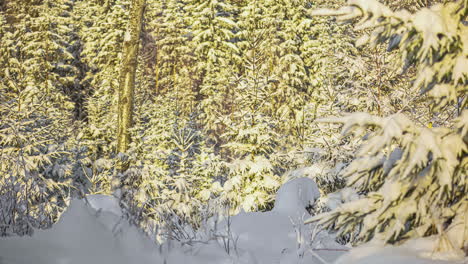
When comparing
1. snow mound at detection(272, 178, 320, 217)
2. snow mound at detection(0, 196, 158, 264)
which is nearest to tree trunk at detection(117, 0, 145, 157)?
snow mound at detection(272, 178, 320, 217)

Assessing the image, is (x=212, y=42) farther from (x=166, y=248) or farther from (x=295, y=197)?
(x=166, y=248)

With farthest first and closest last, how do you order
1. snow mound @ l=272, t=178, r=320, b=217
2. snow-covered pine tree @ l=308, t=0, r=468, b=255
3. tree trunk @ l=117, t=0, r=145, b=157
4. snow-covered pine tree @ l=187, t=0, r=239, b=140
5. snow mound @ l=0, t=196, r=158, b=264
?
snow-covered pine tree @ l=187, t=0, r=239, b=140
tree trunk @ l=117, t=0, r=145, b=157
snow mound @ l=272, t=178, r=320, b=217
snow mound @ l=0, t=196, r=158, b=264
snow-covered pine tree @ l=308, t=0, r=468, b=255

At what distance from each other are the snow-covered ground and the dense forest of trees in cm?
20

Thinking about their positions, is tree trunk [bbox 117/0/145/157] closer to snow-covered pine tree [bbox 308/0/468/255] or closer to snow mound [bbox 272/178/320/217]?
snow mound [bbox 272/178/320/217]

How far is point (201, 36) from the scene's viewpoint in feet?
105

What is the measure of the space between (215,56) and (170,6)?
724 centimetres

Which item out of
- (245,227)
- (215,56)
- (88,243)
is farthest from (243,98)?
(215,56)

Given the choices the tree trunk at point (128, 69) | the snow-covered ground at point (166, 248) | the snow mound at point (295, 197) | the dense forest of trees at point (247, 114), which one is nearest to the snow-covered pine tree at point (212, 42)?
the dense forest of trees at point (247, 114)

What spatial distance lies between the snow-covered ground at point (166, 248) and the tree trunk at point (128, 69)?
13.1 ft

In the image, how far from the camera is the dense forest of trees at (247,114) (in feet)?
7.23

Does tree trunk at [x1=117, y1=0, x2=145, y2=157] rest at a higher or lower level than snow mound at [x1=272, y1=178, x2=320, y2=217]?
higher

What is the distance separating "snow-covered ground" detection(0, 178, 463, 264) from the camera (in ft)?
7.50

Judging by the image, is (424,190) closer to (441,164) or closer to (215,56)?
(441,164)

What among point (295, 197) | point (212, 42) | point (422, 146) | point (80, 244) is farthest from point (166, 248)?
point (212, 42)
